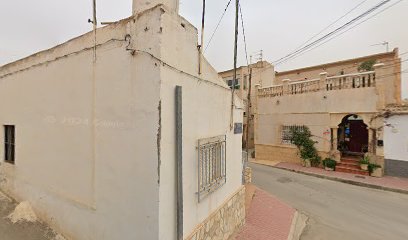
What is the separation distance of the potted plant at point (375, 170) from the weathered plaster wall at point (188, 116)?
11.1m

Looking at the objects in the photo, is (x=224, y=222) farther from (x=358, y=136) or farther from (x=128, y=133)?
(x=358, y=136)

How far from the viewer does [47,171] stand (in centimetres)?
504

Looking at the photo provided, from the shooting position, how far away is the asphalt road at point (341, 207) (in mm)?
7227

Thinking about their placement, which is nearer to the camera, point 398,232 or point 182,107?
point 182,107

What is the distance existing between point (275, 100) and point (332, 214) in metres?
10.4

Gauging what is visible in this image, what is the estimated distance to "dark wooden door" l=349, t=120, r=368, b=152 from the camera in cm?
1732

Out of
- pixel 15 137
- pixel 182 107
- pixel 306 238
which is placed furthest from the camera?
pixel 306 238

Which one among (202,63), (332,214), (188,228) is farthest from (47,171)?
(332,214)

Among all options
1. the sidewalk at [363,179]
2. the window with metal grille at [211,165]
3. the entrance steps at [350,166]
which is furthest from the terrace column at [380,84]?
the window with metal grille at [211,165]

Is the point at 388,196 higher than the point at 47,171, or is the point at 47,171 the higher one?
the point at 47,171

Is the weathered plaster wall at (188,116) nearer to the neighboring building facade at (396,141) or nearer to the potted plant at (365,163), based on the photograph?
the potted plant at (365,163)

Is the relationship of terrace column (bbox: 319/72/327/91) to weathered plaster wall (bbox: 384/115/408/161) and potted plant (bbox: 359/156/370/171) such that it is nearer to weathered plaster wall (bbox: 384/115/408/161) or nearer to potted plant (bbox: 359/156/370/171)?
weathered plaster wall (bbox: 384/115/408/161)

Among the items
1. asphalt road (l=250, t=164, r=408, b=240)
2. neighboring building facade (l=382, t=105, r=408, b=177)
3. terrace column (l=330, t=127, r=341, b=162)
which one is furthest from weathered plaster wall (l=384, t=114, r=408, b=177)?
asphalt road (l=250, t=164, r=408, b=240)

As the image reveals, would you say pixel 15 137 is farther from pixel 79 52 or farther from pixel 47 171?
pixel 79 52
